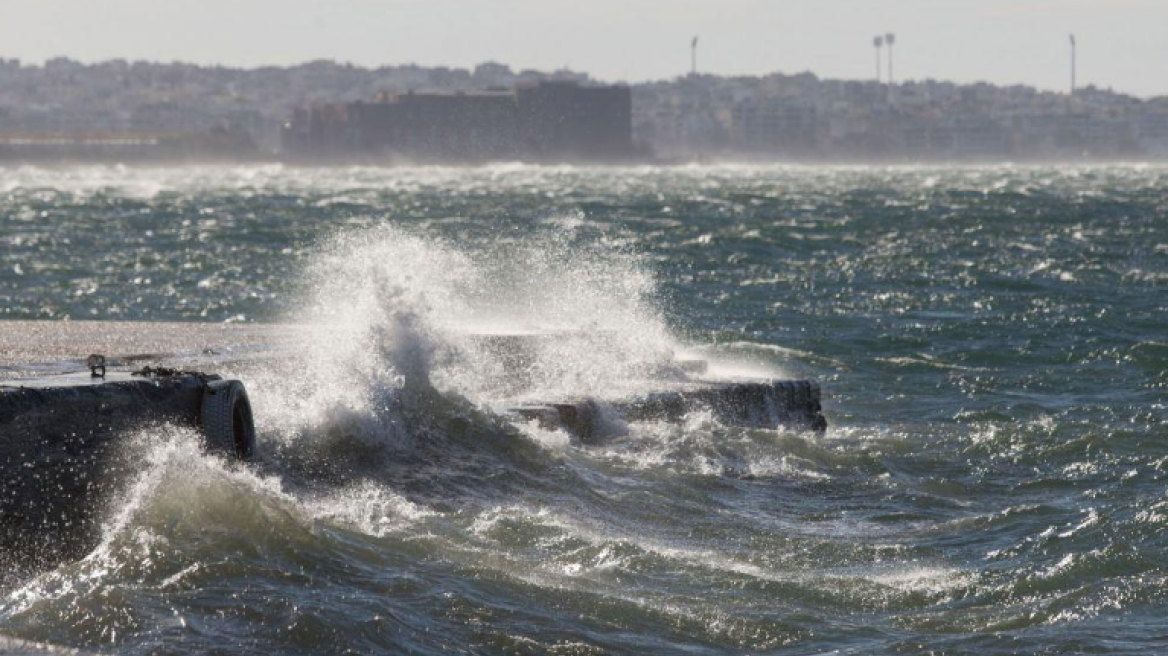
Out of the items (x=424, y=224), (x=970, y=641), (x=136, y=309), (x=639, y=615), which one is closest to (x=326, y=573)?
(x=639, y=615)

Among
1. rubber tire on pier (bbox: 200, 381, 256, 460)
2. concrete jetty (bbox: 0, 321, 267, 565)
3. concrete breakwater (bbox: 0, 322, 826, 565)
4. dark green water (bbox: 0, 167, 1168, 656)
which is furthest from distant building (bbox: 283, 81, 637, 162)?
concrete jetty (bbox: 0, 321, 267, 565)

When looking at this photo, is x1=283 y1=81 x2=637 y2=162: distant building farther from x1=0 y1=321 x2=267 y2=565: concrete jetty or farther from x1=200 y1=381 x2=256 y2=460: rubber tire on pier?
x1=0 y1=321 x2=267 y2=565: concrete jetty

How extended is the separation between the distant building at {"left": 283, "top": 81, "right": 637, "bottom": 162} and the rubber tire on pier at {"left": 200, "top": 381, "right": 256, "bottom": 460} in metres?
138

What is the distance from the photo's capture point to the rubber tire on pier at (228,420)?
8.33 metres

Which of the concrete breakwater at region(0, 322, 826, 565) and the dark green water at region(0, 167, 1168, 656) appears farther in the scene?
the concrete breakwater at region(0, 322, 826, 565)

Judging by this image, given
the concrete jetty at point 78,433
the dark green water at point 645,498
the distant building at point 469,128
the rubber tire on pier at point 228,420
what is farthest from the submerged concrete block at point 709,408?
the distant building at point 469,128

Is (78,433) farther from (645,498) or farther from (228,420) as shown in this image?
(645,498)

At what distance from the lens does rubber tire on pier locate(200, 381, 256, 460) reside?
27.3ft

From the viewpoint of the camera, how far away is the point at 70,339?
12195mm

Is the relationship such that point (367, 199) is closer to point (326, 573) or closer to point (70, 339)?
point (70, 339)

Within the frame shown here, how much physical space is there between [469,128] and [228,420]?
467 feet

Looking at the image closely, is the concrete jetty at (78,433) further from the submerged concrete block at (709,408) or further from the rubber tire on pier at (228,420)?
the submerged concrete block at (709,408)

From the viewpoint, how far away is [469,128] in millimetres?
149625

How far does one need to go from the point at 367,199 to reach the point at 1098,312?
131ft
